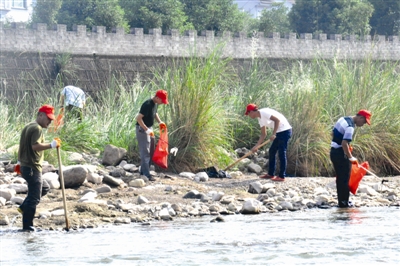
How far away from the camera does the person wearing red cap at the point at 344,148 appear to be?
11703mm

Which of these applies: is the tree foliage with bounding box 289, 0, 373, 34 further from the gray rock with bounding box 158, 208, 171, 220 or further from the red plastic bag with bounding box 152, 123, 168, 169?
the gray rock with bounding box 158, 208, 171, 220

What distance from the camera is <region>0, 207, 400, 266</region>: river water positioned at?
8461 millimetres

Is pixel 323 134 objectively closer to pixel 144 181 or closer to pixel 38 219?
pixel 144 181

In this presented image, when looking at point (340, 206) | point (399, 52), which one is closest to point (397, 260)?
point (340, 206)

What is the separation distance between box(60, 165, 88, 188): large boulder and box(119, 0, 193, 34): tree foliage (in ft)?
110

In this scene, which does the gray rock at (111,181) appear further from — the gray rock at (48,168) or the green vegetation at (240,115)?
the green vegetation at (240,115)

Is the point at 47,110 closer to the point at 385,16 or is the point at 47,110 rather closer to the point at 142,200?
the point at 142,200

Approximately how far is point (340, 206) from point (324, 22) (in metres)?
42.6

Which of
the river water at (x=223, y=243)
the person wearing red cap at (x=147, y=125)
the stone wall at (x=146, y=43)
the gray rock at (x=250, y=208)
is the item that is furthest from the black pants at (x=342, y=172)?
the stone wall at (x=146, y=43)

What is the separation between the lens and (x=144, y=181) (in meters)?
13.4

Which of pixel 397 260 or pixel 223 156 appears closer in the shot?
pixel 397 260

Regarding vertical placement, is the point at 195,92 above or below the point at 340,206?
above

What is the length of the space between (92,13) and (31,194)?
41.3 meters

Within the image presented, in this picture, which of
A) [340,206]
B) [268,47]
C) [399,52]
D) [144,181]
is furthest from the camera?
[399,52]
